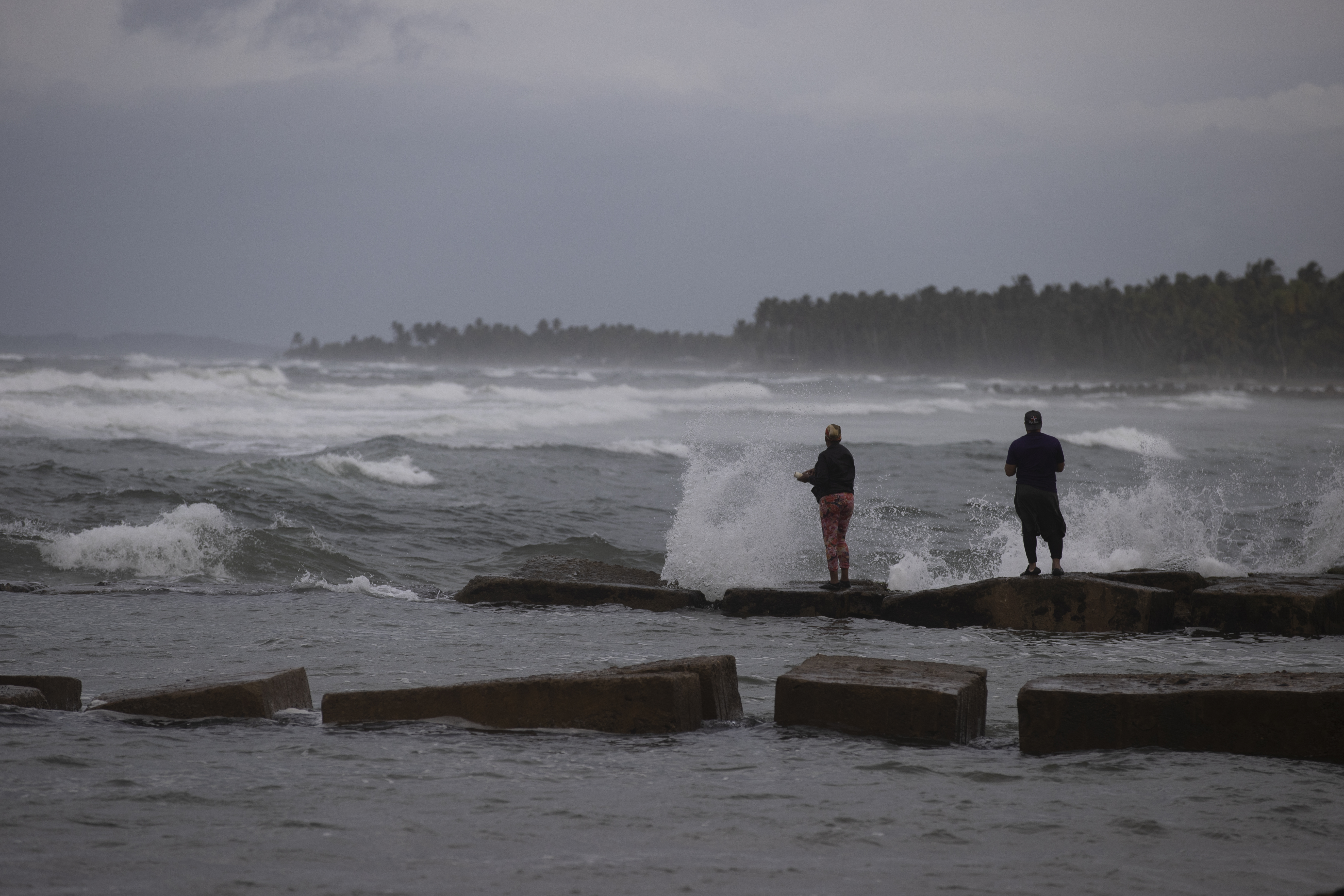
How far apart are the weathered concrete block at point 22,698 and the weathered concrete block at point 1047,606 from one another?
267 inches

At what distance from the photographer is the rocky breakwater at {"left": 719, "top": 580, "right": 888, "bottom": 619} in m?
10.4

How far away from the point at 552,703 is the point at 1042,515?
6.10 meters

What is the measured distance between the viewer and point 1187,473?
25.1 metres

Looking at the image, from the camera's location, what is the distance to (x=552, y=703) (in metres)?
6.27

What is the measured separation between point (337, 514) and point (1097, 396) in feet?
266

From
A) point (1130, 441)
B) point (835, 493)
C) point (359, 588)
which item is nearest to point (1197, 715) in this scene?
point (835, 493)

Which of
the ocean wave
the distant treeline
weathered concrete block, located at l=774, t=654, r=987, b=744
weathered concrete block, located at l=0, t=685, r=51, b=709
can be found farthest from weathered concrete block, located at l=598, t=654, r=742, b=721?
the distant treeline

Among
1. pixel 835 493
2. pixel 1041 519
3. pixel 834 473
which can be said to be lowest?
pixel 1041 519


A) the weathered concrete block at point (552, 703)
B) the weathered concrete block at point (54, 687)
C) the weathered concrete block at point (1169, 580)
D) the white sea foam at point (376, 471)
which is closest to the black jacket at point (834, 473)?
the weathered concrete block at point (1169, 580)

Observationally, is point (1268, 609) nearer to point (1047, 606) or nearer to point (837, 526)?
point (1047, 606)

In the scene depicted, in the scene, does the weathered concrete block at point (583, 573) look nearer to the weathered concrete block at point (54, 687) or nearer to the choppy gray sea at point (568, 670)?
the choppy gray sea at point (568, 670)

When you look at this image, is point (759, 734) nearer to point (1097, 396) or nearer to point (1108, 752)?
point (1108, 752)

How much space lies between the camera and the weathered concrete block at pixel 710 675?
6.45 meters

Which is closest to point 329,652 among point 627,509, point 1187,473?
point 627,509
